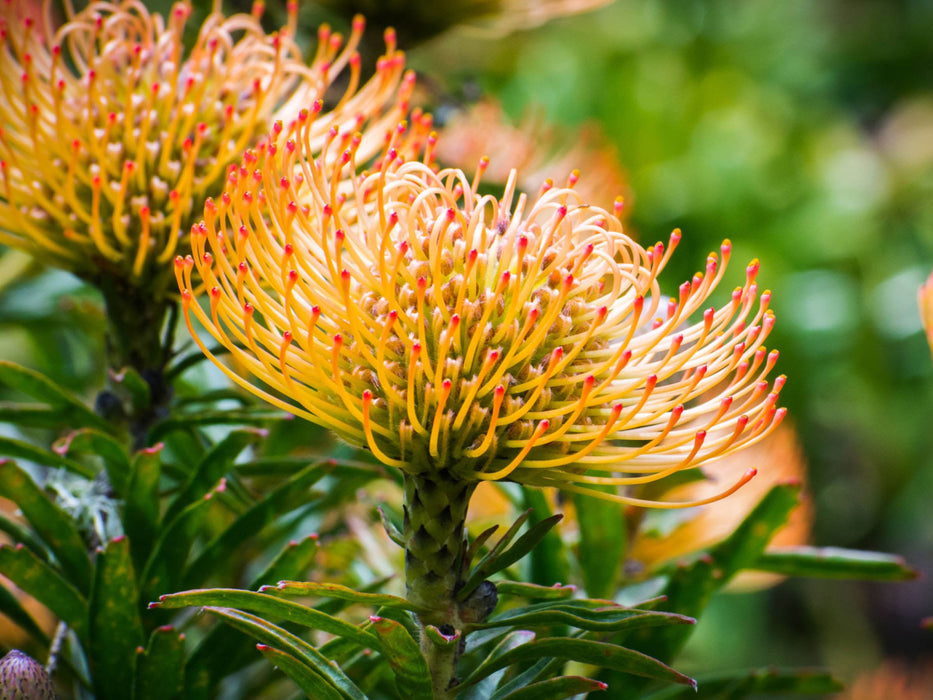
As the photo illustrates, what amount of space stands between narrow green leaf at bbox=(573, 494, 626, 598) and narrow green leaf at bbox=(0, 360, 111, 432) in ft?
1.52

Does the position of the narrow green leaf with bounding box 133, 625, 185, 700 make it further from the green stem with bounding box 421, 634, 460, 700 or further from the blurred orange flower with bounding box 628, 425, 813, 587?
the blurred orange flower with bounding box 628, 425, 813, 587

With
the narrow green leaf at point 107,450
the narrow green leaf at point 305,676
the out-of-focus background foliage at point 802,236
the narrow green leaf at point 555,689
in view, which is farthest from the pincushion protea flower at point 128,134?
the out-of-focus background foliage at point 802,236

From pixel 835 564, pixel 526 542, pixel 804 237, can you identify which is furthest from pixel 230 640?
pixel 804 237

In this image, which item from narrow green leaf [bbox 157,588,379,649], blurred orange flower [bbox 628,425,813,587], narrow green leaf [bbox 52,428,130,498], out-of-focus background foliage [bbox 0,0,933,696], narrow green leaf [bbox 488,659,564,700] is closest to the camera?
narrow green leaf [bbox 157,588,379,649]

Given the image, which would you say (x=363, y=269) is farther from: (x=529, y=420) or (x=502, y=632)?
(x=502, y=632)

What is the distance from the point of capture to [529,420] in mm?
591

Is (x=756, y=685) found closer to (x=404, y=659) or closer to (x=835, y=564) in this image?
(x=835, y=564)

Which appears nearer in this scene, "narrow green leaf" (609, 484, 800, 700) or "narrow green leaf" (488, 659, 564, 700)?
"narrow green leaf" (488, 659, 564, 700)

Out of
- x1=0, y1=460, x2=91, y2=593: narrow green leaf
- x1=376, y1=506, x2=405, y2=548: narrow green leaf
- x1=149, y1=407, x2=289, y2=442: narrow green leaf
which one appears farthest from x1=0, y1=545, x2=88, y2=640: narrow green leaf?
x1=376, y1=506, x2=405, y2=548: narrow green leaf

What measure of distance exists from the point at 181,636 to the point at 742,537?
49cm

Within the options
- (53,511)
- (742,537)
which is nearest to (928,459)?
(742,537)

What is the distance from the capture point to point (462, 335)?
0.60m

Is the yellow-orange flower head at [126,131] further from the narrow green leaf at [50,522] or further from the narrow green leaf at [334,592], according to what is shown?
the narrow green leaf at [334,592]

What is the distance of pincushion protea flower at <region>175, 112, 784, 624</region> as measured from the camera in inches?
22.0
